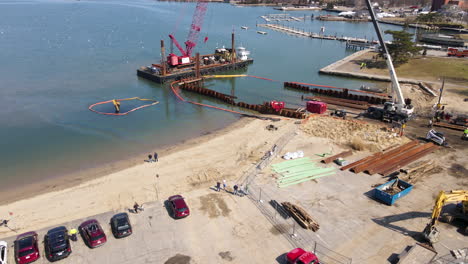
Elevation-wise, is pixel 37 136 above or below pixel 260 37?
below

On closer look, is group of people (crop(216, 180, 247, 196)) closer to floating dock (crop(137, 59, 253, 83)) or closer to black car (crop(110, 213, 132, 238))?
black car (crop(110, 213, 132, 238))

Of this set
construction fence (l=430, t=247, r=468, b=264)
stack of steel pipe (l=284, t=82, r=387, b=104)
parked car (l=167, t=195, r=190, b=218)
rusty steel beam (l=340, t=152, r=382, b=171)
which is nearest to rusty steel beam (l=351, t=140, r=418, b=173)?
rusty steel beam (l=340, t=152, r=382, b=171)

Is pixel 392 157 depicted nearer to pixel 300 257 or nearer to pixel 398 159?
pixel 398 159

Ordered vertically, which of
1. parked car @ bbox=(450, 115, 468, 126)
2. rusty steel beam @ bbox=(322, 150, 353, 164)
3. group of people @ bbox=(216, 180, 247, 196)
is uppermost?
parked car @ bbox=(450, 115, 468, 126)

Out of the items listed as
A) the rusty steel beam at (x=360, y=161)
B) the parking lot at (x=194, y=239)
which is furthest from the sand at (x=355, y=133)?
the parking lot at (x=194, y=239)

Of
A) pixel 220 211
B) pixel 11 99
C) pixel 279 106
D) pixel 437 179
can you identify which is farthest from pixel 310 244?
pixel 11 99

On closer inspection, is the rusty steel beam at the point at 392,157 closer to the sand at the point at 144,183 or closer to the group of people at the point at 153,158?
the sand at the point at 144,183

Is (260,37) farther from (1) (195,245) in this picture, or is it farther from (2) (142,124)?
(1) (195,245)
